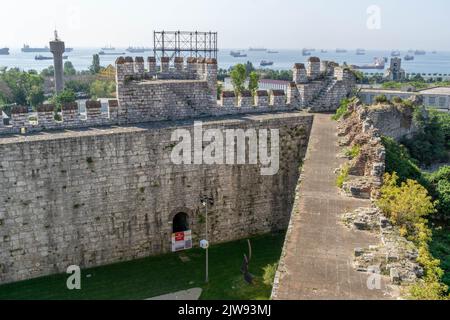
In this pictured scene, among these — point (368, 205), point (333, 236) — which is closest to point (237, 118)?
point (368, 205)

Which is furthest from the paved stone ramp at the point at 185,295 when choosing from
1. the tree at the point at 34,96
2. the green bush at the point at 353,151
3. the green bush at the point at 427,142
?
the tree at the point at 34,96

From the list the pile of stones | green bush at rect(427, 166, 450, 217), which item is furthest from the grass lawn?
green bush at rect(427, 166, 450, 217)

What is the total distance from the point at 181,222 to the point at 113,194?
2.93 m

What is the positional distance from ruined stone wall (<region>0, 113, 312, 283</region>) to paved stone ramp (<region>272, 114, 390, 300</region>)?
180 inches

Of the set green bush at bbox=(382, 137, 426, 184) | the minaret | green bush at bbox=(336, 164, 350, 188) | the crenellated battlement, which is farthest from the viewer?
the minaret

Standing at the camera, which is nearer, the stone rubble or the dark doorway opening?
the stone rubble

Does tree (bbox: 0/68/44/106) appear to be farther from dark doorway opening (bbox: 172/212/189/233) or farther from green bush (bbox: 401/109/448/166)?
dark doorway opening (bbox: 172/212/189/233)

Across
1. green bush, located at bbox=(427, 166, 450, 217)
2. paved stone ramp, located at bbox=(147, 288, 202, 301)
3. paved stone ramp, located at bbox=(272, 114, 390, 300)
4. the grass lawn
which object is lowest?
paved stone ramp, located at bbox=(147, 288, 202, 301)

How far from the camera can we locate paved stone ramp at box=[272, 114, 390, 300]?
709 centimetres

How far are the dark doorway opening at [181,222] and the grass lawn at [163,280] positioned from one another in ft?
2.87

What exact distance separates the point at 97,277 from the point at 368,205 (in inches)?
330

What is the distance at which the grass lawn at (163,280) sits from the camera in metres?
13.7

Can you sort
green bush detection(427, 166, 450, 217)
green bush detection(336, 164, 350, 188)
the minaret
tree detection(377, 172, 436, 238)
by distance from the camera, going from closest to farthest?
1. tree detection(377, 172, 436, 238)
2. green bush detection(336, 164, 350, 188)
3. green bush detection(427, 166, 450, 217)
4. the minaret

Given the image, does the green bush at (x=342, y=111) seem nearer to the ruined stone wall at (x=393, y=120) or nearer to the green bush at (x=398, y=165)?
the ruined stone wall at (x=393, y=120)
